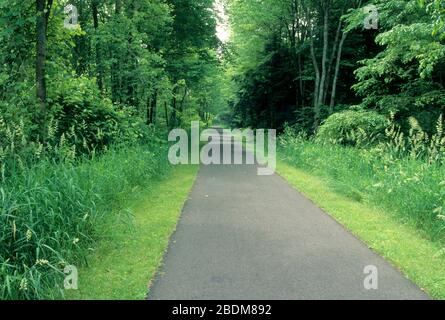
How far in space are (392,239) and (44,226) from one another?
5.30 metres

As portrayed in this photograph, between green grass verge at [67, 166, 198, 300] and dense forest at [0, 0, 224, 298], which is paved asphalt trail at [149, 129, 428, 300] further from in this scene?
dense forest at [0, 0, 224, 298]

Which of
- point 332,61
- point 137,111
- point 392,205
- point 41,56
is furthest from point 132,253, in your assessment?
point 332,61

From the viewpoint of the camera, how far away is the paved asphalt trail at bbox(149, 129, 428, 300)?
15.6 ft

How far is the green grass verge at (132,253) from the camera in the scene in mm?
4754

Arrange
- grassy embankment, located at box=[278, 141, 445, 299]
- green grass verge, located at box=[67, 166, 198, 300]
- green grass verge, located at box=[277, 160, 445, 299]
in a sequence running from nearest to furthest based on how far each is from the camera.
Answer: green grass verge, located at box=[67, 166, 198, 300] → green grass verge, located at box=[277, 160, 445, 299] → grassy embankment, located at box=[278, 141, 445, 299]

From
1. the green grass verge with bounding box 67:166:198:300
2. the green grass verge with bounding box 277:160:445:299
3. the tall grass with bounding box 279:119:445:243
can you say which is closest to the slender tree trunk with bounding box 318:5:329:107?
the tall grass with bounding box 279:119:445:243

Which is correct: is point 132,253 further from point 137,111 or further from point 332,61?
point 332,61

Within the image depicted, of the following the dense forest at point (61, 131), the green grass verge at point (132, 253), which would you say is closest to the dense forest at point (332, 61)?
the dense forest at point (61, 131)

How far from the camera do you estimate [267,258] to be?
588cm

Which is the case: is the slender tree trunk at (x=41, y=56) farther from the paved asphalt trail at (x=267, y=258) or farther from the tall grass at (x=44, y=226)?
the paved asphalt trail at (x=267, y=258)

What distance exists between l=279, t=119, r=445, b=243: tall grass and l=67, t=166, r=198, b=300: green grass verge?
430 cm

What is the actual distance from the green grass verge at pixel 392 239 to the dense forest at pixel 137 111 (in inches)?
14.1
